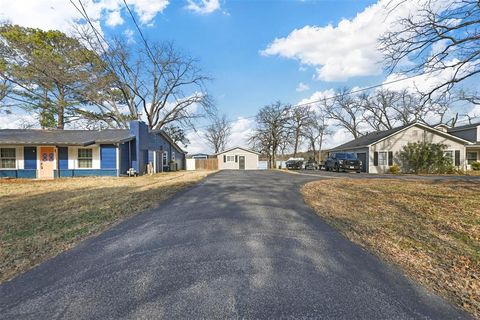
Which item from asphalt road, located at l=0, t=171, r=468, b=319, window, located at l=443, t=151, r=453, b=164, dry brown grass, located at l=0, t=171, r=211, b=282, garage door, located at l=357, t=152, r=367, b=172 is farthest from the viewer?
garage door, located at l=357, t=152, r=367, b=172

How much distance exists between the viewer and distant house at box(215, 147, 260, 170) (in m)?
36.1

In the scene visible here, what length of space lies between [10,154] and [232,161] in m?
25.0

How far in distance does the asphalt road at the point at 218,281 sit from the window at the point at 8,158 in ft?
55.2

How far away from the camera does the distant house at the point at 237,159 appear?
118 feet

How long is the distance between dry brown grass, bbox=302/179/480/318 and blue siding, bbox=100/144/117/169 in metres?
13.7

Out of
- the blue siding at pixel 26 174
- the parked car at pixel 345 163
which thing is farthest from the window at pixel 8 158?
the parked car at pixel 345 163

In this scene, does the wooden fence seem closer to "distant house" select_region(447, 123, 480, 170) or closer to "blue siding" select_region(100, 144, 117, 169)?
"blue siding" select_region(100, 144, 117, 169)

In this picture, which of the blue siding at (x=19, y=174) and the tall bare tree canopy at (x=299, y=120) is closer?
the blue siding at (x=19, y=174)

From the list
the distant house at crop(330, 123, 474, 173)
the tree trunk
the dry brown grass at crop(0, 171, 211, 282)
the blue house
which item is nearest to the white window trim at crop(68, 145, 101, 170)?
the blue house

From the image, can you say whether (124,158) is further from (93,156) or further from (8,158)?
(8,158)

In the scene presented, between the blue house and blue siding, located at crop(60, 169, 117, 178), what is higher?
the blue house

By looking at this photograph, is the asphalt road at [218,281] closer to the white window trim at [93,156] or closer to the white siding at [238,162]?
the white window trim at [93,156]

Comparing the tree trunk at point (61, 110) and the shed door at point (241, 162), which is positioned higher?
the tree trunk at point (61, 110)

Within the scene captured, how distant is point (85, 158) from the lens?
635 inches
